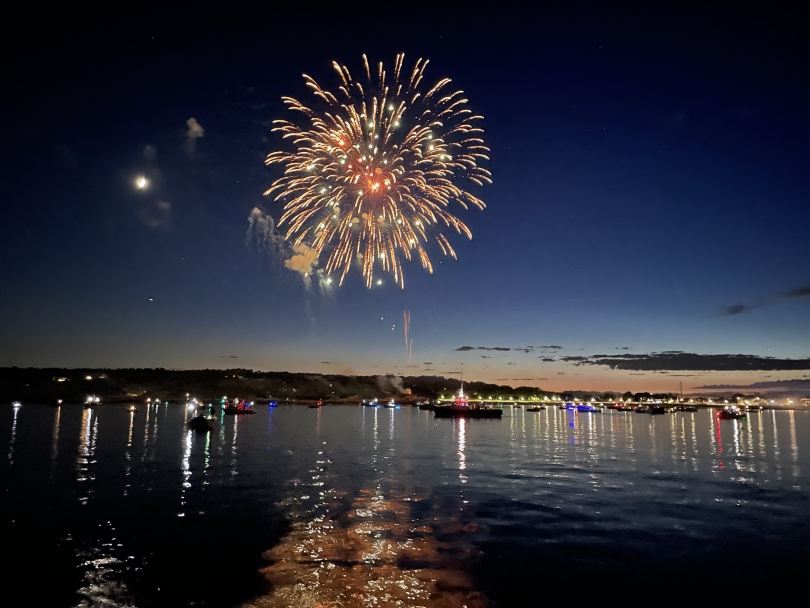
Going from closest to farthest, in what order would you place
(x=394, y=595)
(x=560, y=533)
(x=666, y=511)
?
(x=394, y=595) → (x=560, y=533) → (x=666, y=511)

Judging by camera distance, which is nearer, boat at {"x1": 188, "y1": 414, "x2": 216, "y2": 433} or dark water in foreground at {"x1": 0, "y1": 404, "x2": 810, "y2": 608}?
dark water in foreground at {"x1": 0, "y1": 404, "x2": 810, "y2": 608}

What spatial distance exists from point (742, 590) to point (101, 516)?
25528 mm

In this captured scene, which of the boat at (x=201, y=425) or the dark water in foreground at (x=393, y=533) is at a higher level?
the dark water in foreground at (x=393, y=533)

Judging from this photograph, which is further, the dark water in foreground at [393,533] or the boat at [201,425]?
the boat at [201,425]

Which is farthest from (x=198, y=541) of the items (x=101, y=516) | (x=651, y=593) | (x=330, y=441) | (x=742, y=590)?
(x=330, y=441)

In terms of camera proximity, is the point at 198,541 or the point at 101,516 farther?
the point at 101,516

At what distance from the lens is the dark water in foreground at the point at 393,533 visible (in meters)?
15.2

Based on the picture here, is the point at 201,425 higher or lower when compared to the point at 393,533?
lower

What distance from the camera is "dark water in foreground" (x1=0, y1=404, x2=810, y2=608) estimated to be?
1522cm

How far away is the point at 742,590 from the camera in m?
16.0

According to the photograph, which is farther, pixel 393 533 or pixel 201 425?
pixel 201 425

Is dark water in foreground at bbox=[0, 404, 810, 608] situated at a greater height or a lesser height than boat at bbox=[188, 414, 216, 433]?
greater

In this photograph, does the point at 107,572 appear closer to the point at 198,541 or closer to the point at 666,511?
the point at 198,541

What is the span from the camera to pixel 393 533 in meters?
20.2
